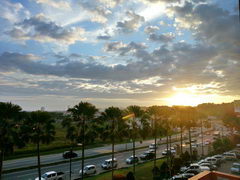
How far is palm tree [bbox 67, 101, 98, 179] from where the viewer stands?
27.2m

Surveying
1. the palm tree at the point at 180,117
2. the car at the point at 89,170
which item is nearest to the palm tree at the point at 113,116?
the car at the point at 89,170

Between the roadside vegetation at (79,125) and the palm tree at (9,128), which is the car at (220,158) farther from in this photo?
the palm tree at (9,128)

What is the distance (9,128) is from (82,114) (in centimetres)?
918

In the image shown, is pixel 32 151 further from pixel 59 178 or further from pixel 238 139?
pixel 238 139

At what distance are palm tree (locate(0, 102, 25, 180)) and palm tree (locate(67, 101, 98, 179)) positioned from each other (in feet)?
23.9

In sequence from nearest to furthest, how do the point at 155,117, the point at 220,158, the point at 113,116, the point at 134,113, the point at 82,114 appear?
the point at 82,114
the point at 113,116
the point at 134,113
the point at 155,117
the point at 220,158

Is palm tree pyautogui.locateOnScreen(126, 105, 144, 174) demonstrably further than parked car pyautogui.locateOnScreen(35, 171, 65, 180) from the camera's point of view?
Yes

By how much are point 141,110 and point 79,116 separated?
459 inches

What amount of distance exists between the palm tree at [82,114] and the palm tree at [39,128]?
394cm

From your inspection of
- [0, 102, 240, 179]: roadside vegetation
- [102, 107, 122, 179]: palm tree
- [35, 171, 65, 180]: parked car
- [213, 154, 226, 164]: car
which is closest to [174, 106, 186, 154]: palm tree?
[0, 102, 240, 179]: roadside vegetation

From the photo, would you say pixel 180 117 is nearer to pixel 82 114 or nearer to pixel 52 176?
pixel 82 114

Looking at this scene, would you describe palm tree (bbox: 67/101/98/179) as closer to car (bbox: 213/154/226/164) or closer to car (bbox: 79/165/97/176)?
car (bbox: 79/165/97/176)

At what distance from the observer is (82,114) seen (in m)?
27.6

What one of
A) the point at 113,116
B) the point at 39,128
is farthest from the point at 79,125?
the point at 39,128
